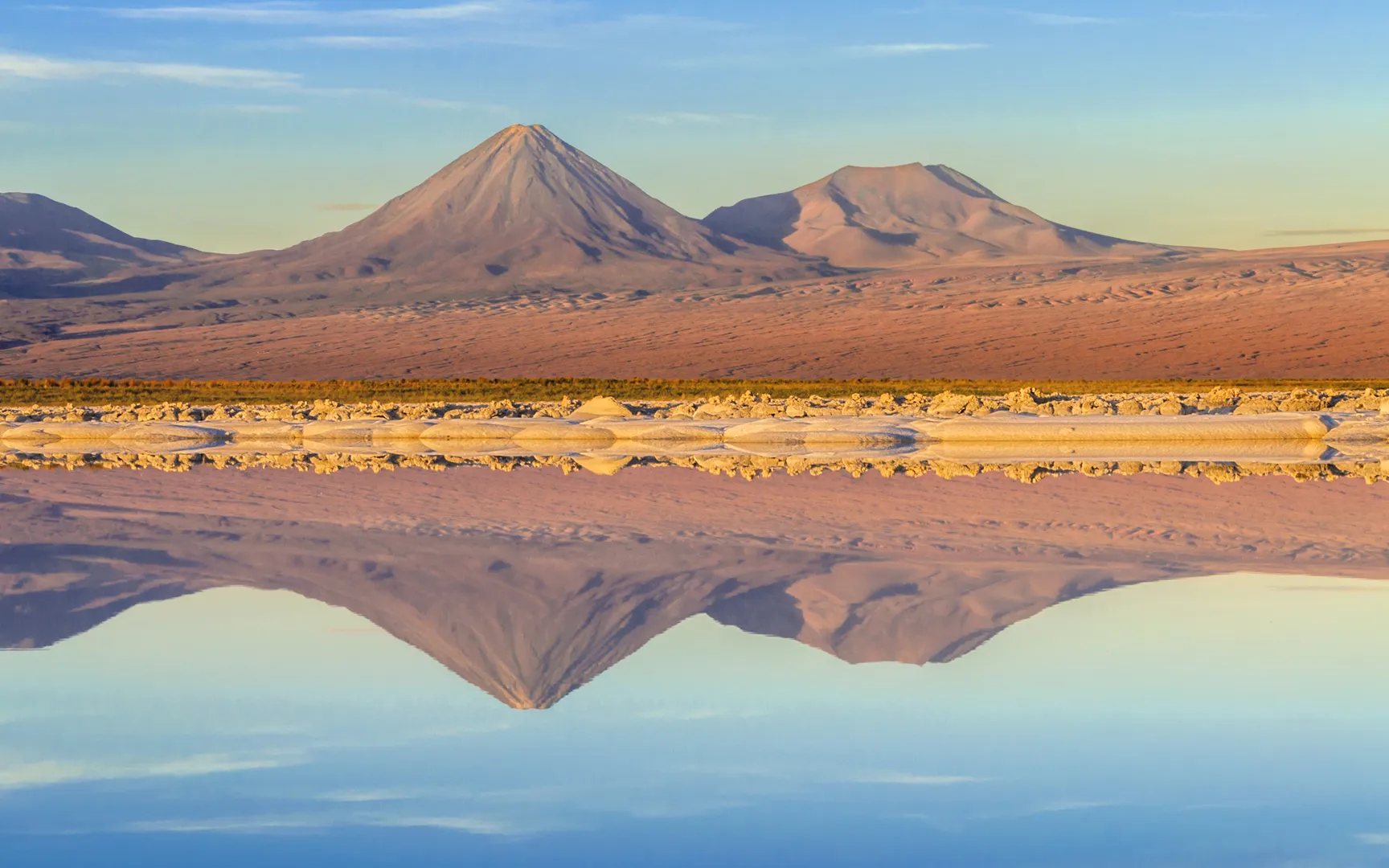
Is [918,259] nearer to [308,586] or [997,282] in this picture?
[997,282]

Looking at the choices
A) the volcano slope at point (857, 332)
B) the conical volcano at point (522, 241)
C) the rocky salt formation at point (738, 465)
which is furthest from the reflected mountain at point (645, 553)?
the conical volcano at point (522, 241)

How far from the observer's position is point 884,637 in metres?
7.83

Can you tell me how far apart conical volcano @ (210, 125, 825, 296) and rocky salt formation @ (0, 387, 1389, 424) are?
7844 centimetres

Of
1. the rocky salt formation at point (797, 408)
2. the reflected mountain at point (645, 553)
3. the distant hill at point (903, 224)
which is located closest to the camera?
the reflected mountain at point (645, 553)

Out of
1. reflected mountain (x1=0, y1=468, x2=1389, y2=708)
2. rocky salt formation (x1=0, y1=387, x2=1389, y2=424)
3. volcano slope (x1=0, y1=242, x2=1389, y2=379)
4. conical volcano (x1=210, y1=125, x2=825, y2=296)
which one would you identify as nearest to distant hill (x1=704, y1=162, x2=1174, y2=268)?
conical volcano (x1=210, y1=125, x2=825, y2=296)

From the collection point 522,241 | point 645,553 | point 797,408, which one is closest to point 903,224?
point 522,241

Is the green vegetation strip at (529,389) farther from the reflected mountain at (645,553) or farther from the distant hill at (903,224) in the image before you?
the distant hill at (903,224)

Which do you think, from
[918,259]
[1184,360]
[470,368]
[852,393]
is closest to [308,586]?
[852,393]

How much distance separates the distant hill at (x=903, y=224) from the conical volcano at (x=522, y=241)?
1336 cm

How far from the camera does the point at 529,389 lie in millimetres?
50688

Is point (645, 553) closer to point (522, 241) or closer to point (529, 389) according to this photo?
point (529, 389)

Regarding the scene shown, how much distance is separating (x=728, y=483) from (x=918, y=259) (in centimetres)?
13896

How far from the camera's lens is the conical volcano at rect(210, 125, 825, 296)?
408 feet

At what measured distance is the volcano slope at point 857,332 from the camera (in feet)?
226
